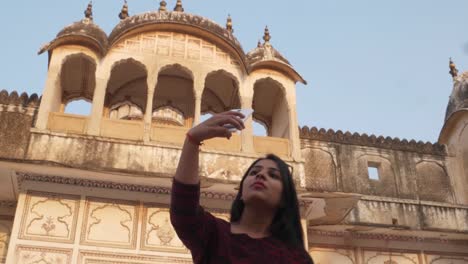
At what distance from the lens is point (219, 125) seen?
5.65ft

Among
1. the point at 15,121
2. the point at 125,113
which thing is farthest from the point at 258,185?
the point at 125,113

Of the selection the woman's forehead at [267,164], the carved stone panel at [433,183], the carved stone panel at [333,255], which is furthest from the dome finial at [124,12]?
the woman's forehead at [267,164]

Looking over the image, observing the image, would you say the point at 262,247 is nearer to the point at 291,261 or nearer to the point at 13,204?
the point at 291,261

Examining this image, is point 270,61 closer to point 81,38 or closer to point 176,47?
point 176,47

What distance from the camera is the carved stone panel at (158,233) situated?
7758 mm

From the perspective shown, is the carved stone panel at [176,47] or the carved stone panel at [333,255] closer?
the carved stone panel at [176,47]

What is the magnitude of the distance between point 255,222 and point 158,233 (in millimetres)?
6175

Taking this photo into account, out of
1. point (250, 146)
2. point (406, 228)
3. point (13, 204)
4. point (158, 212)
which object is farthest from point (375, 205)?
point (13, 204)

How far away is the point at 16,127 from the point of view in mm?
8883

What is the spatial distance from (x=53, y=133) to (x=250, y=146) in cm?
310

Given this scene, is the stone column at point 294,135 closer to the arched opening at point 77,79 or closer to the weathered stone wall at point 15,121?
the arched opening at point 77,79

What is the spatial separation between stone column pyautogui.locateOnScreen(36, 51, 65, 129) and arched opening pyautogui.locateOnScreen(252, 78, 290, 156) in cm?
339

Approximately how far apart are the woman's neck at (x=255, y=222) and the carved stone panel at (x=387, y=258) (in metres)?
8.51

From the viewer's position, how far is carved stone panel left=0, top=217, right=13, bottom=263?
8434 mm
